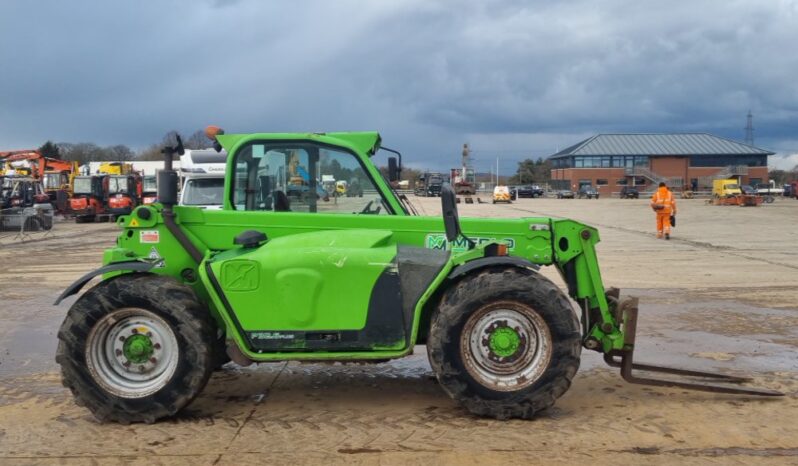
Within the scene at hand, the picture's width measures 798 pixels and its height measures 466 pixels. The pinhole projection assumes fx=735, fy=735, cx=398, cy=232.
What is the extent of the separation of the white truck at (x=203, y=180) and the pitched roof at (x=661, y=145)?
9328 centimetres

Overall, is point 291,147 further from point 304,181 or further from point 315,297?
point 315,297

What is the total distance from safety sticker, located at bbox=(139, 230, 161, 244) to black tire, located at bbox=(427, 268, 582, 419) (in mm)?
2235

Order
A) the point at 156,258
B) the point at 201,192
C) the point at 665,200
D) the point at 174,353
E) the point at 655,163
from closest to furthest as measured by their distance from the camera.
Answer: the point at 174,353 < the point at 156,258 < the point at 201,192 < the point at 665,200 < the point at 655,163

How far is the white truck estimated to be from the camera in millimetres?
14953

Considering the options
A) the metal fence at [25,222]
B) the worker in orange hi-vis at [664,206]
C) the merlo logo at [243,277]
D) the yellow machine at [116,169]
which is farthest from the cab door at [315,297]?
the yellow machine at [116,169]

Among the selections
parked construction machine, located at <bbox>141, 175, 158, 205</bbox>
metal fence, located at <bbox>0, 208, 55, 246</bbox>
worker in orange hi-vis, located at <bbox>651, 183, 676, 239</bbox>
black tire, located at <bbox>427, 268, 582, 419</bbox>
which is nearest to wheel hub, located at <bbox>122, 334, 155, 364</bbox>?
black tire, located at <bbox>427, 268, 582, 419</bbox>

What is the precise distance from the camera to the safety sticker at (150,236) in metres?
5.68

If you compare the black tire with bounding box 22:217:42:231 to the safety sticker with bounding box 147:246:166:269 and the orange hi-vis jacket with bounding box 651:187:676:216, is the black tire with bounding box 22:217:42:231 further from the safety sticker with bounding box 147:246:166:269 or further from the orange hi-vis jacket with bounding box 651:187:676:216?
the safety sticker with bounding box 147:246:166:269

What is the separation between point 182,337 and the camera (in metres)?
5.27

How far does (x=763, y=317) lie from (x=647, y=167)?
98.5 metres

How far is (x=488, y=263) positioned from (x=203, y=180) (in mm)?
11038

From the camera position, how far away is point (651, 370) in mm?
6172

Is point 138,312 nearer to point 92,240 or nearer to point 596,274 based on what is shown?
point 596,274

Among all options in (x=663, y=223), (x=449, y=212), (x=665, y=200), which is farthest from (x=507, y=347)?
(x=663, y=223)
